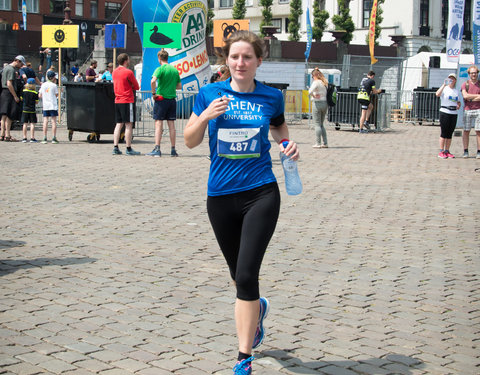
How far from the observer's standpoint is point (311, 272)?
6.38 meters

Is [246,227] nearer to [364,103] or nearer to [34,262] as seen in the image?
[34,262]

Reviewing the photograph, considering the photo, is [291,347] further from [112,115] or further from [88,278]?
[112,115]

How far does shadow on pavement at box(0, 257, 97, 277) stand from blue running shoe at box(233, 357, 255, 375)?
2.93 m

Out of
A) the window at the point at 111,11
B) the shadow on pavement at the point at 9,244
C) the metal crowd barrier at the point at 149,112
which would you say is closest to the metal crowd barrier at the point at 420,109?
the metal crowd barrier at the point at 149,112

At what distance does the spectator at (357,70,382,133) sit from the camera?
75.8 feet

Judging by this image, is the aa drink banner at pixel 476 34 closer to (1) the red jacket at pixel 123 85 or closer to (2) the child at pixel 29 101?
(1) the red jacket at pixel 123 85

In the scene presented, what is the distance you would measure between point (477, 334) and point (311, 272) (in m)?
1.78

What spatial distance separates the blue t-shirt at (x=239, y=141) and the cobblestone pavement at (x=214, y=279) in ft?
3.35

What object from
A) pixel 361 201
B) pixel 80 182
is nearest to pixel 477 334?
pixel 361 201

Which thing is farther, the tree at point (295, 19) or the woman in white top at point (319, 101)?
the tree at point (295, 19)

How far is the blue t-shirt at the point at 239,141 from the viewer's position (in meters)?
4.08

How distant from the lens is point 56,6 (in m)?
68.8

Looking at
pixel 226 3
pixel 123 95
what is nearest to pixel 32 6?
pixel 226 3

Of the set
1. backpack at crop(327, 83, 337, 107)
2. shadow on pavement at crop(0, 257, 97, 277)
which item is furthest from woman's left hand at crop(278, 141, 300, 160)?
backpack at crop(327, 83, 337, 107)
